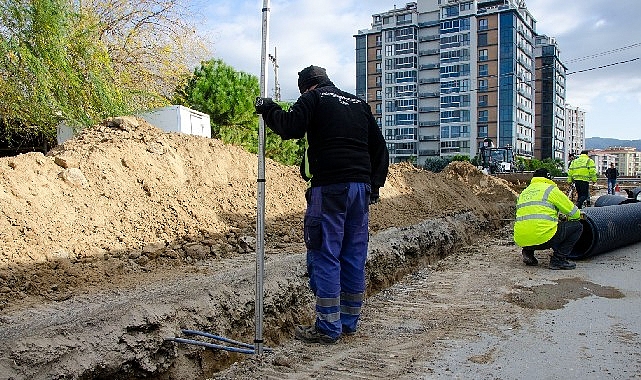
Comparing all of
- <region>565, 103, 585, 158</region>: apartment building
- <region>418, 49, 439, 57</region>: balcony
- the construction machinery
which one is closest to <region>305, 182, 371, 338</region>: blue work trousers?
the construction machinery

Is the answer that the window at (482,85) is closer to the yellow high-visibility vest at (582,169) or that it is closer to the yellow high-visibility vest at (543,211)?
the yellow high-visibility vest at (582,169)

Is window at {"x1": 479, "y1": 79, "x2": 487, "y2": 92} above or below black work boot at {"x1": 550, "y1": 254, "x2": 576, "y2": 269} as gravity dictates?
above

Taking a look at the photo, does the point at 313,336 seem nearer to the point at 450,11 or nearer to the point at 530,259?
the point at 530,259

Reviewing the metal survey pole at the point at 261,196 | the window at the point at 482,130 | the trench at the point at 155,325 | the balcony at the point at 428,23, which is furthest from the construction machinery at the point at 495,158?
the balcony at the point at 428,23

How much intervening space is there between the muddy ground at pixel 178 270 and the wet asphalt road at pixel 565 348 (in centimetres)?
31

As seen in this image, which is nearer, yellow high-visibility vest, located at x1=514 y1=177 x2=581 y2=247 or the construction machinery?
yellow high-visibility vest, located at x1=514 y1=177 x2=581 y2=247

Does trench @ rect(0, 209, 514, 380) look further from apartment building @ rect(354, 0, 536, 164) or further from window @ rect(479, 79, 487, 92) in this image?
window @ rect(479, 79, 487, 92)

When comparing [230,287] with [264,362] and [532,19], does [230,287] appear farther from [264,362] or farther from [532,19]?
[532,19]

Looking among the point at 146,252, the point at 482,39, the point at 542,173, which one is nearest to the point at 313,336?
the point at 146,252

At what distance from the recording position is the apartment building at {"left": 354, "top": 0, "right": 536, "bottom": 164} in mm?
70125

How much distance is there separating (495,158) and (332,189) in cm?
3289

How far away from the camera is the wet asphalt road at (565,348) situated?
334cm

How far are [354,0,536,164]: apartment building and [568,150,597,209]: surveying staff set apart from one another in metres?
58.2

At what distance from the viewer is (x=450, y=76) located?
73750 mm
